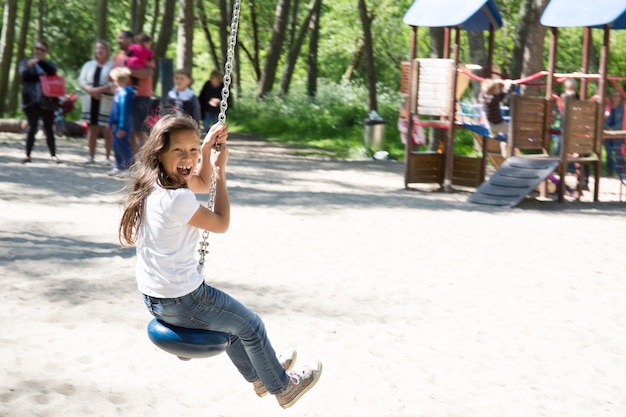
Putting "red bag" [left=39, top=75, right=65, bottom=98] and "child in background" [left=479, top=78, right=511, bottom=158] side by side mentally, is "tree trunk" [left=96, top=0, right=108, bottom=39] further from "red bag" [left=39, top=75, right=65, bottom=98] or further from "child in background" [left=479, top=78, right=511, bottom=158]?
"child in background" [left=479, top=78, right=511, bottom=158]

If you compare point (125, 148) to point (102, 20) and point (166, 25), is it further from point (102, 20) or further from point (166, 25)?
point (102, 20)

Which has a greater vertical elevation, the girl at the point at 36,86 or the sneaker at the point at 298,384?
the girl at the point at 36,86

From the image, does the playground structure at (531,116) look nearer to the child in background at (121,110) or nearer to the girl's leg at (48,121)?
the child in background at (121,110)

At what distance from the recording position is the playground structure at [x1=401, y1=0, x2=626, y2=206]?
1473 cm

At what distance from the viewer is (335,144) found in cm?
2603

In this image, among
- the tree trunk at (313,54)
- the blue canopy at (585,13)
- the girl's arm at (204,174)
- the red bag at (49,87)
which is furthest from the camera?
the tree trunk at (313,54)

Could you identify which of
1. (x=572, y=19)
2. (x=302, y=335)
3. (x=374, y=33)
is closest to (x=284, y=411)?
(x=302, y=335)

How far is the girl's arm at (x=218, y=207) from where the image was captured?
424cm

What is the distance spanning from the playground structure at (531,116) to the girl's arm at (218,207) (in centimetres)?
992

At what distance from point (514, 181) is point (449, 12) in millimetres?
3390

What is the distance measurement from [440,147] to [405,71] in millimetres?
5044

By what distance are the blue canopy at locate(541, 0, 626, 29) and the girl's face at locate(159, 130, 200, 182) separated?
11496mm

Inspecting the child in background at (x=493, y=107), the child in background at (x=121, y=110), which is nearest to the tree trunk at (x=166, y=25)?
the child in background at (x=121, y=110)

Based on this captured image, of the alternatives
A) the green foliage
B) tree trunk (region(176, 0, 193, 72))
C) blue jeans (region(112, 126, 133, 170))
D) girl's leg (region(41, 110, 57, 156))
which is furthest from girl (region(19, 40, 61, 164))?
the green foliage
